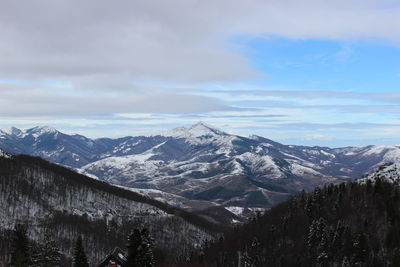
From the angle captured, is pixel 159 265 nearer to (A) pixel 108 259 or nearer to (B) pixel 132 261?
(A) pixel 108 259

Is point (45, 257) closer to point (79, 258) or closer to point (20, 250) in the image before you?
point (79, 258)

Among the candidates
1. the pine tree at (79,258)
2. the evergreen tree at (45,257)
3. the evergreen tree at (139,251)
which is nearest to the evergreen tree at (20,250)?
the evergreen tree at (45,257)

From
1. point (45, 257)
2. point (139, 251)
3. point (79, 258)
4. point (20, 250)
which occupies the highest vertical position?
point (139, 251)

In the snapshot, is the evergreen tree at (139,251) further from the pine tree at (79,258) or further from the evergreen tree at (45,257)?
the pine tree at (79,258)

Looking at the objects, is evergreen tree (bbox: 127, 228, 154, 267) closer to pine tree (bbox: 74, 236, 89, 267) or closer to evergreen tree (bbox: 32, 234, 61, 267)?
evergreen tree (bbox: 32, 234, 61, 267)

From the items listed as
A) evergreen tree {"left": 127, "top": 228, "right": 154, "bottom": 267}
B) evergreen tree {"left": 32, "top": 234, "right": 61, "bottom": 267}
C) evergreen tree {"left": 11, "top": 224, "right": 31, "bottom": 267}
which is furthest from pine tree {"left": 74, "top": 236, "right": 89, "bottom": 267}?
evergreen tree {"left": 127, "top": 228, "right": 154, "bottom": 267}

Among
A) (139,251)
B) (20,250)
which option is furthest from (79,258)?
(139,251)

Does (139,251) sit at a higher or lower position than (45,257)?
higher

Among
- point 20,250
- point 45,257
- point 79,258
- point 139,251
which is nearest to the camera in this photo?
point 139,251

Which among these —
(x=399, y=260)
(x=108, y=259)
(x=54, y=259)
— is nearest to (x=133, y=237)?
(x=54, y=259)
